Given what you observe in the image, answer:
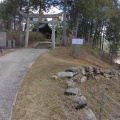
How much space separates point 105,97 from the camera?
5.68 metres

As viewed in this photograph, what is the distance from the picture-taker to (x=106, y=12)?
2225cm

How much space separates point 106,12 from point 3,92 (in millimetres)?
18453

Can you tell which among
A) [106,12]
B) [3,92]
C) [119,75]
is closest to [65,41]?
[106,12]

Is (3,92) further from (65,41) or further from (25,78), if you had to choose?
(65,41)

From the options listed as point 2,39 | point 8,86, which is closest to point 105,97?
point 8,86

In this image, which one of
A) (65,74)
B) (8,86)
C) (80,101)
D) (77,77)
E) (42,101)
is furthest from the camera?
(77,77)

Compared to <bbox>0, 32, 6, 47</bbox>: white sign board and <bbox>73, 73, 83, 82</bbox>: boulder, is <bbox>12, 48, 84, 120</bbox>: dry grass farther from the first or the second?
<bbox>0, 32, 6, 47</bbox>: white sign board

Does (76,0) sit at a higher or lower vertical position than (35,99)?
higher

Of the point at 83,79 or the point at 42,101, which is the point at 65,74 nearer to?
the point at 83,79

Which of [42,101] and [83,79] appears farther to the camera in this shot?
[83,79]

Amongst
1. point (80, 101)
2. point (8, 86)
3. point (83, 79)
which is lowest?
point (83, 79)

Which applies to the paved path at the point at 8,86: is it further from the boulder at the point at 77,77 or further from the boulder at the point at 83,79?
the boulder at the point at 83,79

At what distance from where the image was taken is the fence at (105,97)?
6.03 metres

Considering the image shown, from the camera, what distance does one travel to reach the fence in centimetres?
603
